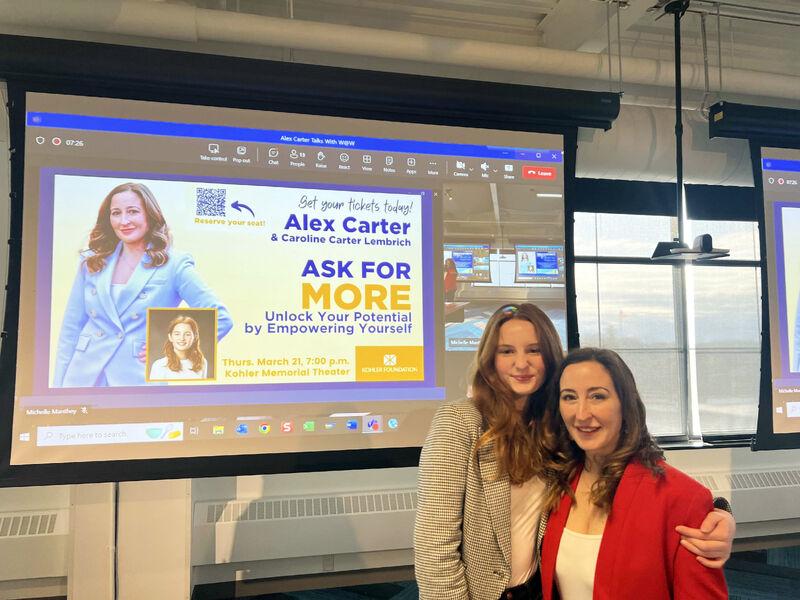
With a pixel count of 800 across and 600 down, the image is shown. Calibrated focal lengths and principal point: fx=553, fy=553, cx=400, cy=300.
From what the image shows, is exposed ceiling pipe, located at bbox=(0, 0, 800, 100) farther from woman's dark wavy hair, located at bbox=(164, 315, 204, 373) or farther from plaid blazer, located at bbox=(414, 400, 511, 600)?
plaid blazer, located at bbox=(414, 400, 511, 600)

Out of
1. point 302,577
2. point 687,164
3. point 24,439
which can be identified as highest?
point 687,164

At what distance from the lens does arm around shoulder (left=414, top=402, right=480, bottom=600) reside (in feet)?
4.83

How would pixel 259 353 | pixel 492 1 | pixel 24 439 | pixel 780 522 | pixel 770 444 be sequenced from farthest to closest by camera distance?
1. pixel 780 522
2. pixel 492 1
3. pixel 770 444
4. pixel 259 353
5. pixel 24 439

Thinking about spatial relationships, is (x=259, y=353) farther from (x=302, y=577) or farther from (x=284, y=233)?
(x=302, y=577)

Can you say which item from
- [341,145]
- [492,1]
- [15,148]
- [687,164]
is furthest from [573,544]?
[492,1]

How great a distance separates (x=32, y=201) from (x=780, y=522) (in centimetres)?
486

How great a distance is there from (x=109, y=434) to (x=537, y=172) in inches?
93.1

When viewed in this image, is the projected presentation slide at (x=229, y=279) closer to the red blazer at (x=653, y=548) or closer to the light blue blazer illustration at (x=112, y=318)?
the light blue blazer illustration at (x=112, y=318)

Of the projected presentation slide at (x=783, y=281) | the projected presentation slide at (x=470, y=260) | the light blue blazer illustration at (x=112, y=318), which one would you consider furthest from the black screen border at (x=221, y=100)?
the projected presentation slide at (x=783, y=281)

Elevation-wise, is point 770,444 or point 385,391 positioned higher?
point 385,391

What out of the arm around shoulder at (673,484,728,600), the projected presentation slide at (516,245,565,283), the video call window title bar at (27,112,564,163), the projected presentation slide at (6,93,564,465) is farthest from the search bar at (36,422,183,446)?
the arm around shoulder at (673,484,728,600)

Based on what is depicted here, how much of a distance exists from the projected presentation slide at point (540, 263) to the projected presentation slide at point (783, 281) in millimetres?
1238

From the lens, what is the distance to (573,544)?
1366 mm

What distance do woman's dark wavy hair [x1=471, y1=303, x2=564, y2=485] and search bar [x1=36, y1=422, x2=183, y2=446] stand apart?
1436 millimetres
